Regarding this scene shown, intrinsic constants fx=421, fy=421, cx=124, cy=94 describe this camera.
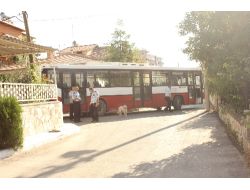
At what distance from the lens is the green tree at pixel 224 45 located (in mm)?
8742

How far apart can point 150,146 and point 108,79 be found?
39.1 ft

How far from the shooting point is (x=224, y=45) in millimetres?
9883

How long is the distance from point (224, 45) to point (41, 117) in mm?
7046

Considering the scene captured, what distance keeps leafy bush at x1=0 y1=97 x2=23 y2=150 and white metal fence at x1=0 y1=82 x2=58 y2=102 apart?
4.94 feet

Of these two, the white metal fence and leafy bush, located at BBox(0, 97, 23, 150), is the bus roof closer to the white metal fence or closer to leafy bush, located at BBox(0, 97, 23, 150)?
the white metal fence

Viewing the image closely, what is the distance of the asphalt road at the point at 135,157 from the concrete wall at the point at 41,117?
1.09m

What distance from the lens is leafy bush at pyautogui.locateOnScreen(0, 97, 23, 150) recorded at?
10.7 meters

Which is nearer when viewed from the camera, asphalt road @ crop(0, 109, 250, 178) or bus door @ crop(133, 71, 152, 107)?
asphalt road @ crop(0, 109, 250, 178)

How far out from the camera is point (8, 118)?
10703 mm

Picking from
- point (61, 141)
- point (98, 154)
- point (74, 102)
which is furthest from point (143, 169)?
point (74, 102)

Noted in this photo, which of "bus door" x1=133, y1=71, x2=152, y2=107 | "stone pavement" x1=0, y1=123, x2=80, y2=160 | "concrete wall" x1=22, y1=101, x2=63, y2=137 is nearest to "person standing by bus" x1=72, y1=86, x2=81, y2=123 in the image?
"concrete wall" x1=22, y1=101, x2=63, y2=137

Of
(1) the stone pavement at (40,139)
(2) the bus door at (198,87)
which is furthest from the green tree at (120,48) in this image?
(1) the stone pavement at (40,139)

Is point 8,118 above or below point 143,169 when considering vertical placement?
above
